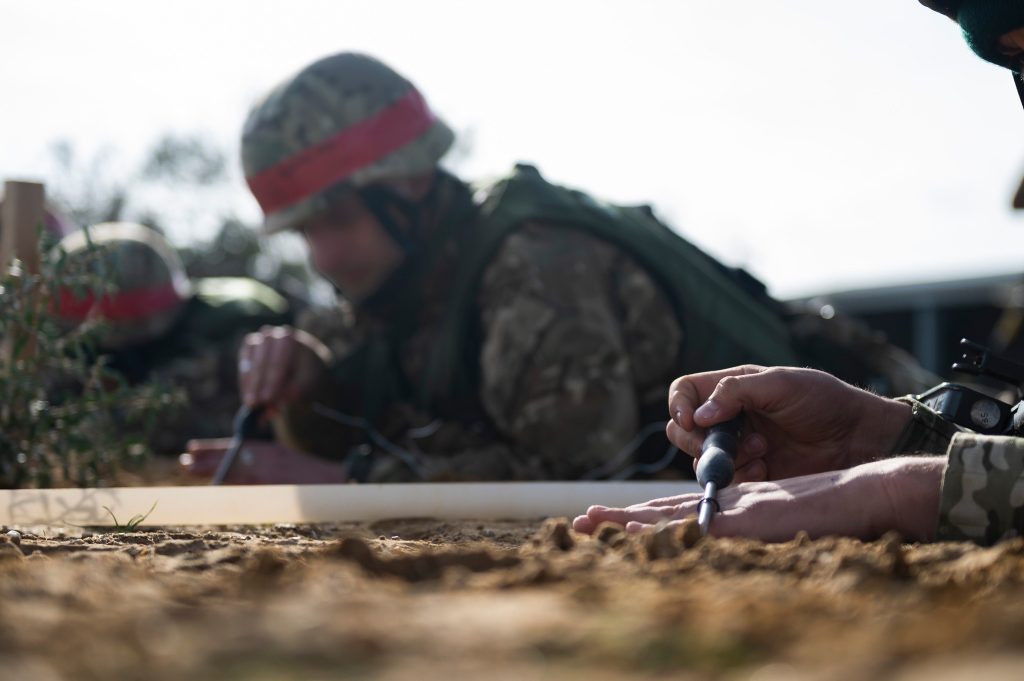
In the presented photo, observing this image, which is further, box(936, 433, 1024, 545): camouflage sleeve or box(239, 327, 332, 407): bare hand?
box(239, 327, 332, 407): bare hand

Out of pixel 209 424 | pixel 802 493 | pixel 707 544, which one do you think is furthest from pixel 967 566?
pixel 209 424

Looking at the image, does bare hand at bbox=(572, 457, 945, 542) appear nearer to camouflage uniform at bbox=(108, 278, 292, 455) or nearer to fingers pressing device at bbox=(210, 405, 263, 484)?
fingers pressing device at bbox=(210, 405, 263, 484)

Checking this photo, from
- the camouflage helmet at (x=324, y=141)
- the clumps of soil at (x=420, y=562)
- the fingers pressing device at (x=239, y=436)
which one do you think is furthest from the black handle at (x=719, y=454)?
the camouflage helmet at (x=324, y=141)

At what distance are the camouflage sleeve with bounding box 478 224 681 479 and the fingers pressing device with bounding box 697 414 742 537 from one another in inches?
60.7

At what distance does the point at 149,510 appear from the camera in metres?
2.03

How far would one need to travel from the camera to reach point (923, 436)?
5.98 ft

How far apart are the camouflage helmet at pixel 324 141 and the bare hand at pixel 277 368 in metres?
0.50

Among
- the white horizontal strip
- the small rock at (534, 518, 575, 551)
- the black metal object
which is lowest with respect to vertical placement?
the white horizontal strip

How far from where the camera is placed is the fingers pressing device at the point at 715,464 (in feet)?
4.91

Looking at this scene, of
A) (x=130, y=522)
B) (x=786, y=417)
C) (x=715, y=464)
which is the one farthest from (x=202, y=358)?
(x=715, y=464)

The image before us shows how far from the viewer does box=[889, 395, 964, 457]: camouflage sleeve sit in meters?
1.81

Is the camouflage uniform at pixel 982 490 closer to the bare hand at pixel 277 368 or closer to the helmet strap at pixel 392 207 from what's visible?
the bare hand at pixel 277 368

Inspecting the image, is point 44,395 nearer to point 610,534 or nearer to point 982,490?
point 610,534

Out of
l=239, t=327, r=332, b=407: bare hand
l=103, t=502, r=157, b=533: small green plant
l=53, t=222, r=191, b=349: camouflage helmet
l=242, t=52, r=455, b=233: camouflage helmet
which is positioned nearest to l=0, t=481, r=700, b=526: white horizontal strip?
l=103, t=502, r=157, b=533: small green plant
